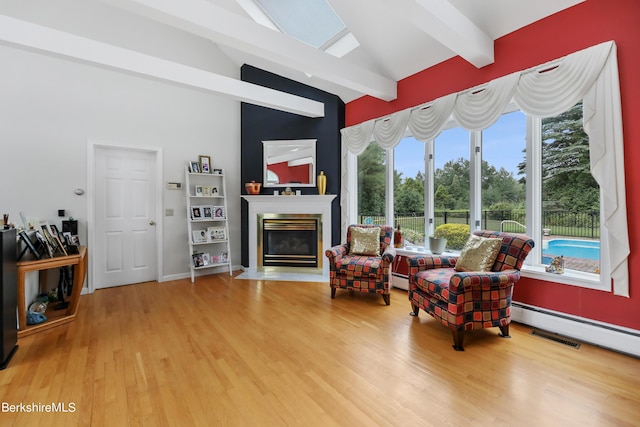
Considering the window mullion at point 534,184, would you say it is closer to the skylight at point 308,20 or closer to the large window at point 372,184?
the large window at point 372,184

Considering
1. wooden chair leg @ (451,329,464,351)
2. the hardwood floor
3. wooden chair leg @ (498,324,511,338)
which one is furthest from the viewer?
wooden chair leg @ (498,324,511,338)

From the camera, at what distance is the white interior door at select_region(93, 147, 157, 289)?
3.96 meters

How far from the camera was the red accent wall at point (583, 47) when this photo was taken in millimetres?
2152

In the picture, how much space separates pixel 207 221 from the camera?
4.82 meters

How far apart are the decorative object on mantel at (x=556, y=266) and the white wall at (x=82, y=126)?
468 centimetres

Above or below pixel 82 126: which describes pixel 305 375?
below

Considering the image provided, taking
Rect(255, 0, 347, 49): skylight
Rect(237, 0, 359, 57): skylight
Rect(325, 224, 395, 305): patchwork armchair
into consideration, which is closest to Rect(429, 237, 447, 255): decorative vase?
Rect(325, 224, 395, 305): patchwork armchair

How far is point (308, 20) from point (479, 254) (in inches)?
138

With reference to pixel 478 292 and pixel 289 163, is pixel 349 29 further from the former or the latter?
pixel 478 292

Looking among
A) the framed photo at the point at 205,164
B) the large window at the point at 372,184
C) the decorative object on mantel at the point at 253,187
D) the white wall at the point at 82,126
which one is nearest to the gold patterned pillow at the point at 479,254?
the large window at the point at 372,184

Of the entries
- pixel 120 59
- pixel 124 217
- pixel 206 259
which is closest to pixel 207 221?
pixel 206 259

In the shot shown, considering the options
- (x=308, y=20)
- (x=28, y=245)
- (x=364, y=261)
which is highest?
(x=308, y=20)

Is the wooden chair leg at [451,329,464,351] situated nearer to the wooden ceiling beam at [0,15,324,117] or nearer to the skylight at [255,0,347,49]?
the wooden ceiling beam at [0,15,324,117]

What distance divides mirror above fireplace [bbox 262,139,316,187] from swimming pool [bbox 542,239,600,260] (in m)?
3.21
